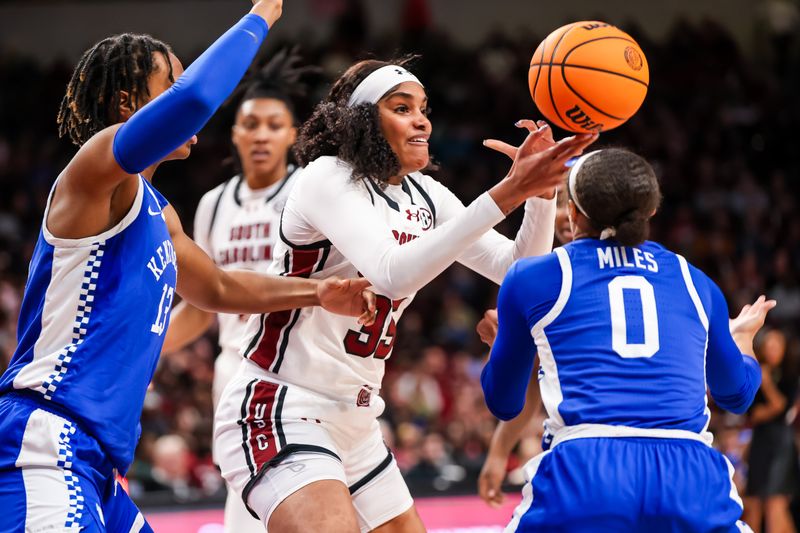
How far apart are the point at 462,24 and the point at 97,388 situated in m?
14.3

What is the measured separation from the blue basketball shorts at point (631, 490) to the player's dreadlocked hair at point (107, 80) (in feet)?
5.73

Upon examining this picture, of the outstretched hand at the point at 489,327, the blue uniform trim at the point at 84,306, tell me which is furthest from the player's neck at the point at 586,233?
the blue uniform trim at the point at 84,306

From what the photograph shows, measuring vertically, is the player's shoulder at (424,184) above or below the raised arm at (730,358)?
above

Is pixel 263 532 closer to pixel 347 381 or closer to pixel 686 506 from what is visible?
pixel 347 381

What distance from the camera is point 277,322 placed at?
153 inches

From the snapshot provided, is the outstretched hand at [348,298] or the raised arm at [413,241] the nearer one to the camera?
the raised arm at [413,241]

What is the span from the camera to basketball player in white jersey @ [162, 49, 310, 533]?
18.0 feet

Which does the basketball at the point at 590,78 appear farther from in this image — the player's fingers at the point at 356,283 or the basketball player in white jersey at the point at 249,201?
the basketball player in white jersey at the point at 249,201

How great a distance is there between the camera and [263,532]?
4617 millimetres

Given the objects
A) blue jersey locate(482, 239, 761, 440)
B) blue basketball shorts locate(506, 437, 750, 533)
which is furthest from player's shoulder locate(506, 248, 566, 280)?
blue basketball shorts locate(506, 437, 750, 533)

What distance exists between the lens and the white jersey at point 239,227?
18.0 ft

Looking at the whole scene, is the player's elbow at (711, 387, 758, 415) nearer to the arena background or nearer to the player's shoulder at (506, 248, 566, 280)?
the player's shoulder at (506, 248, 566, 280)

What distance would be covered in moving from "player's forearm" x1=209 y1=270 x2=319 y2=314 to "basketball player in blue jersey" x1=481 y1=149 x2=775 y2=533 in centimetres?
78

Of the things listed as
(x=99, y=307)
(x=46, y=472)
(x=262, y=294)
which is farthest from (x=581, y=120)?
(x=46, y=472)
